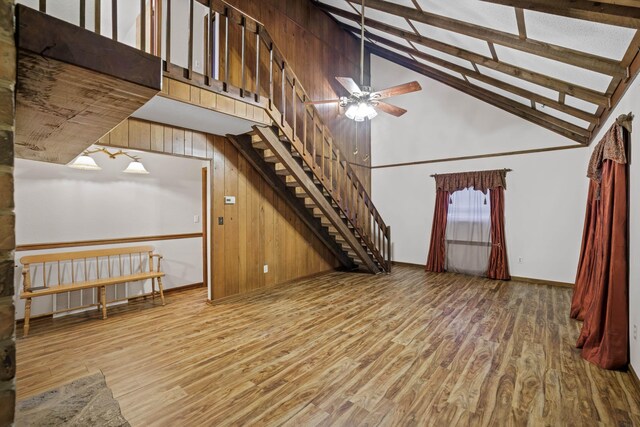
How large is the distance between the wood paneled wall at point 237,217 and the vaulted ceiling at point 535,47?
3.16 meters

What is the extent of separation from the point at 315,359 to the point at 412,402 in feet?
2.97

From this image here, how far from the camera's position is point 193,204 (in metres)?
5.07

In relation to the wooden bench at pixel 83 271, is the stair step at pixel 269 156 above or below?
above

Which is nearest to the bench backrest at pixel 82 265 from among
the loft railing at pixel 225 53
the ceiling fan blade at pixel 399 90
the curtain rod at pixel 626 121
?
the loft railing at pixel 225 53

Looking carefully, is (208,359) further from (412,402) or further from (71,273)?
(71,273)

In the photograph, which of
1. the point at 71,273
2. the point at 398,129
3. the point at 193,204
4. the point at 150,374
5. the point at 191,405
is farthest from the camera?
the point at 398,129

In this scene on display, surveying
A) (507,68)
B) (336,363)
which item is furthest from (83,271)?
(507,68)

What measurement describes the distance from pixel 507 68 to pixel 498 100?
1.79 metres

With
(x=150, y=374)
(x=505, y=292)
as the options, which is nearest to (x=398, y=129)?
(x=505, y=292)

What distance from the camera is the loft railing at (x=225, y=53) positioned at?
2.92m

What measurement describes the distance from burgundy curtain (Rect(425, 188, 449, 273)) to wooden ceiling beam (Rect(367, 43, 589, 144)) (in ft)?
6.19

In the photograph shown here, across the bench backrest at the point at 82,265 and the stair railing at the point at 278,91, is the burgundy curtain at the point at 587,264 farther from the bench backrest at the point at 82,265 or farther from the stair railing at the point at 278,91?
the bench backrest at the point at 82,265

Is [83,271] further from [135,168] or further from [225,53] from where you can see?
[225,53]

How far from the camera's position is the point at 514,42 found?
293 cm
